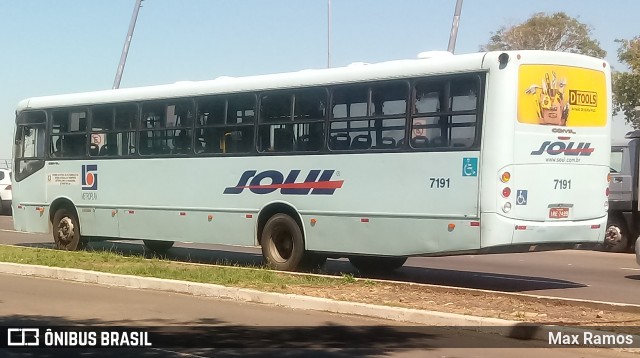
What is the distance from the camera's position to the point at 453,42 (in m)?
23.9

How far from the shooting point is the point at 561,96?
13312 millimetres

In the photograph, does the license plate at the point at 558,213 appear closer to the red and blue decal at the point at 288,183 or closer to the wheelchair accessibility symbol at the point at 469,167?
the wheelchair accessibility symbol at the point at 469,167

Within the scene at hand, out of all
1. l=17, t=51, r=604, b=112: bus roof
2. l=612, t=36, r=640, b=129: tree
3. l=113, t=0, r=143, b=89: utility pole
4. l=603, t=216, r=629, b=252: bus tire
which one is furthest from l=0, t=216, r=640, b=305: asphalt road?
l=612, t=36, r=640, b=129: tree

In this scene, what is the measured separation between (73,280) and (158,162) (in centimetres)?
357

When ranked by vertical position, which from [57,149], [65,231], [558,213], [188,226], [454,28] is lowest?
[65,231]

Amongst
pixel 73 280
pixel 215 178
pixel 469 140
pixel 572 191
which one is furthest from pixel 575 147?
pixel 73 280

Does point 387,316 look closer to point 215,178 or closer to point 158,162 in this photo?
point 215,178

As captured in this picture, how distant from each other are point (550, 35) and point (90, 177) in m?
45.5

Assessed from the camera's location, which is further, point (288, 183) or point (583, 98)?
point (288, 183)

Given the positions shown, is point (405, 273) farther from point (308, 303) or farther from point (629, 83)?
point (629, 83)

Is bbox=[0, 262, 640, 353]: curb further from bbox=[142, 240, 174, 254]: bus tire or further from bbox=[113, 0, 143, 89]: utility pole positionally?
bbox=[113, 0, 143, 89]: utility pole

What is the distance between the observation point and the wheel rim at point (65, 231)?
19328 mm

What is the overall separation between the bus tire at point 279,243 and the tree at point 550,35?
148 ft

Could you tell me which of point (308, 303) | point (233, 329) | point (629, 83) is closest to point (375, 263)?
point (308, 303)
